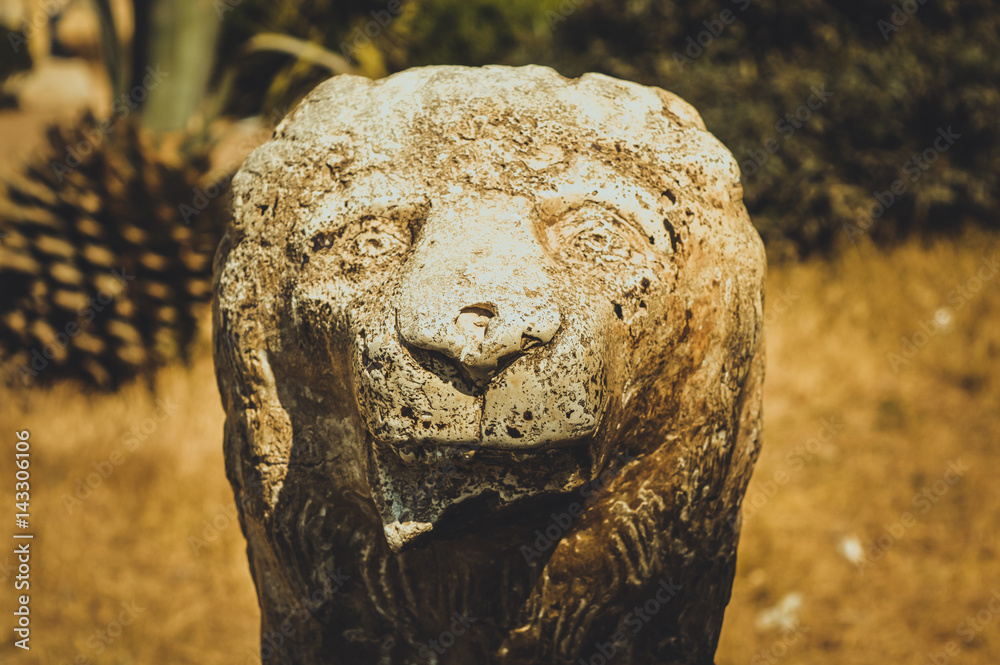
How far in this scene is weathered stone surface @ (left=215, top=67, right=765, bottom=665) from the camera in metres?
1.03

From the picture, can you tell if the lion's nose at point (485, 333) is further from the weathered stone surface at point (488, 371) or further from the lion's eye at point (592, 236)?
the lion's eye at point (592, 236)

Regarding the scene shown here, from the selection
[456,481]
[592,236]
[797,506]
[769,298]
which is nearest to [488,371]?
[456,481]

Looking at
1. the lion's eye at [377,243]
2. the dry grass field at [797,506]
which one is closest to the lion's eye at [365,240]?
the lion's eye at [377,243]

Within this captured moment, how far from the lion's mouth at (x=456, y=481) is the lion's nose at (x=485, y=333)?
12 cm

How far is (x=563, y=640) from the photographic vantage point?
1.28m

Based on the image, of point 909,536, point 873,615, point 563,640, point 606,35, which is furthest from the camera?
point 606,35

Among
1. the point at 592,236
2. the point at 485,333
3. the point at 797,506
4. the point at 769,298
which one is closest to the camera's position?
the point at 485,333

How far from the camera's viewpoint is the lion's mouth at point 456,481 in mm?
1041

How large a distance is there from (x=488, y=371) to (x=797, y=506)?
104 inches

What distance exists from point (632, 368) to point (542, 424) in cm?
20

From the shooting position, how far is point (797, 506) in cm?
329

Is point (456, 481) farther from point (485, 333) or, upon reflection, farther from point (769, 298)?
point (769, 298)

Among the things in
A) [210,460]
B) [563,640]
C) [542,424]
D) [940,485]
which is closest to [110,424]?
[210,460]

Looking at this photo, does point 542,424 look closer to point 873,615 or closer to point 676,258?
point 676,258
